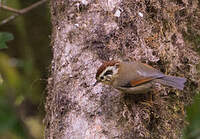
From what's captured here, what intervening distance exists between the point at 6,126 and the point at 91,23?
8.25ft

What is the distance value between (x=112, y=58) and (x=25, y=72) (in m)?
2.48

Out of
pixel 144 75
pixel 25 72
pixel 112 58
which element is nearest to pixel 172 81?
pixel 144 75

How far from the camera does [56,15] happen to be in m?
5.01

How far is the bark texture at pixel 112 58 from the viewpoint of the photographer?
13.3 ft

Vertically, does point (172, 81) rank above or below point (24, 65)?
above

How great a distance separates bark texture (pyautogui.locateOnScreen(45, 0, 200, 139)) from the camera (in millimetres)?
4055

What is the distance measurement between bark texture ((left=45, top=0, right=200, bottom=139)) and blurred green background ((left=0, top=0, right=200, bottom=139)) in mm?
1129

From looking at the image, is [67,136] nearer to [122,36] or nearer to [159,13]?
[122,36]

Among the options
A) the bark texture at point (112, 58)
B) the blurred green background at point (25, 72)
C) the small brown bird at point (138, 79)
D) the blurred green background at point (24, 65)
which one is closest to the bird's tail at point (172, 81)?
the small brown bird at point (138, 79)

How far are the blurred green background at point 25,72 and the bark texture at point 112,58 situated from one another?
1.13 m

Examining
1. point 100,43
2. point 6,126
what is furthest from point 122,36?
point 6,126

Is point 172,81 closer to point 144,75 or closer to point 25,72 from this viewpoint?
point 144,75

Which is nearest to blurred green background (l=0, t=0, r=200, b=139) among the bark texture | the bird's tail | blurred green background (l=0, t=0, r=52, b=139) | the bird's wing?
blurred green background (l=0, t=0, r=52, b=139)

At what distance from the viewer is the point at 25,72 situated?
21.2ft
